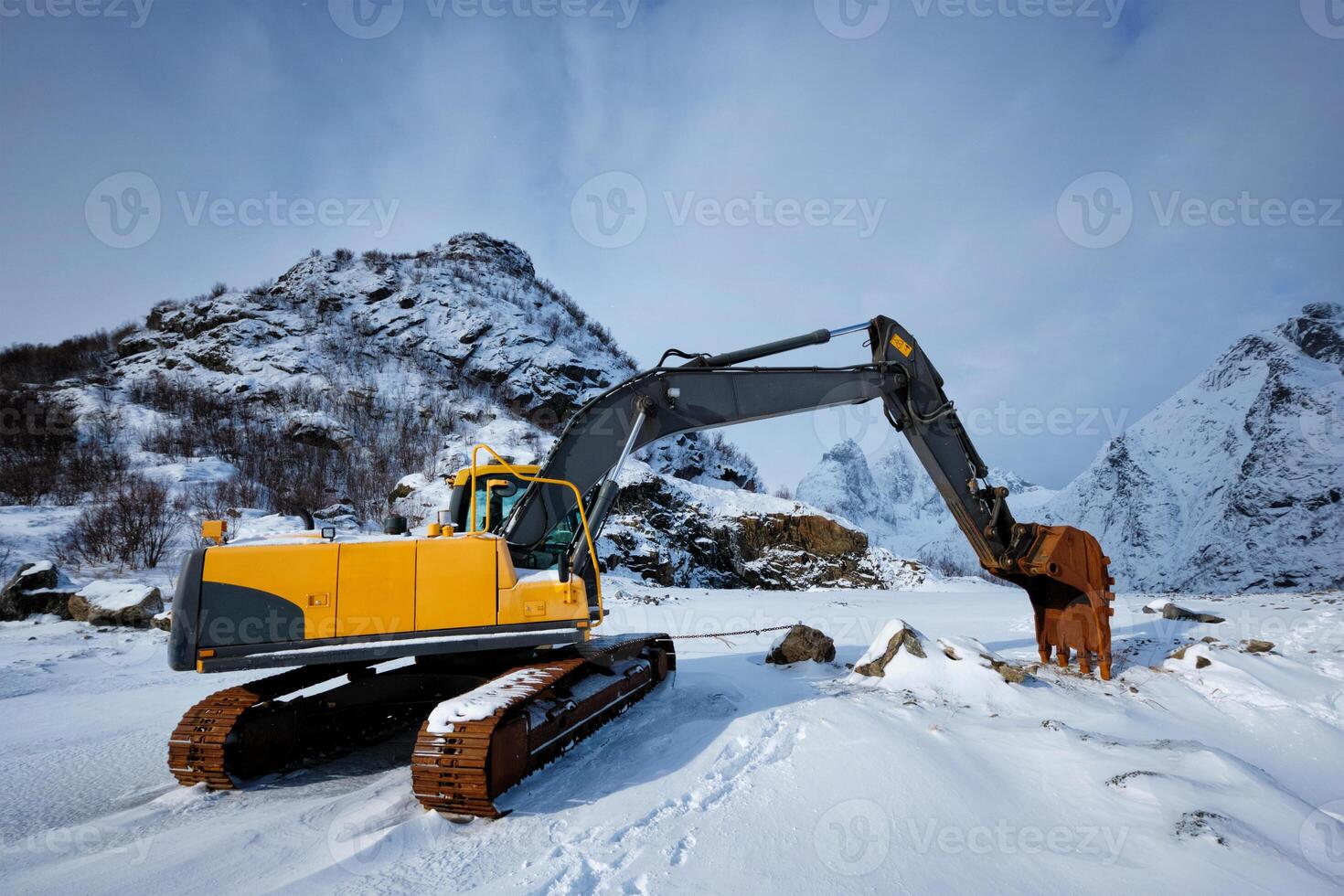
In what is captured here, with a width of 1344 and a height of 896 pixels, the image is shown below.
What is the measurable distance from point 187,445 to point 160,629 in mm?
26509

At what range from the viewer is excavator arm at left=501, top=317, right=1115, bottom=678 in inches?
236

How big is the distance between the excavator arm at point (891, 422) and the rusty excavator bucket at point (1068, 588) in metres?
0.01

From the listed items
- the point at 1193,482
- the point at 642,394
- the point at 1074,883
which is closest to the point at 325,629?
the point at 642,394

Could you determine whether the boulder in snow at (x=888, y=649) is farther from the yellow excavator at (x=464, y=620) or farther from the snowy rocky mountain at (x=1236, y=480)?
the snowy rocky mountain at (x=1236, y=480)

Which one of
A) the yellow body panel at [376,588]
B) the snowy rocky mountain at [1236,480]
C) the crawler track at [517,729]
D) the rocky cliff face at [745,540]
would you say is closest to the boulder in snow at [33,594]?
the yellow body panel at [376,588]

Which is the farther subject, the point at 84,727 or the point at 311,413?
the point at 311,413

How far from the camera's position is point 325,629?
14.5 feet

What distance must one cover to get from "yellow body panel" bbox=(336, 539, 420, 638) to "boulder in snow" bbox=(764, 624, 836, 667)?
Result: 516cm

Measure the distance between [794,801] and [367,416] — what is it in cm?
4417

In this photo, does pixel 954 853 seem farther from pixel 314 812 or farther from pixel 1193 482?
pixel 1193 482

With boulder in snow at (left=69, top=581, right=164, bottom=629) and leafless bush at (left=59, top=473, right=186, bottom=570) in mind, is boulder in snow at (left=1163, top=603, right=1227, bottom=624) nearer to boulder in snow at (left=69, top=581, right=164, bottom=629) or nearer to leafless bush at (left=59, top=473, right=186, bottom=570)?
boulder in snow at (left=69, top=581, right=164, bottom=629)

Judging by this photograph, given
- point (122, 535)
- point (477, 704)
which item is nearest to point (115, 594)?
point (122, 535)

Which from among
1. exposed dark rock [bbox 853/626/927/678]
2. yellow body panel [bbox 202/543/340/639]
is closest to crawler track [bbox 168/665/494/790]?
yellow body panel [bbox 202/543/340/639]

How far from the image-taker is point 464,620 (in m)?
4.62
